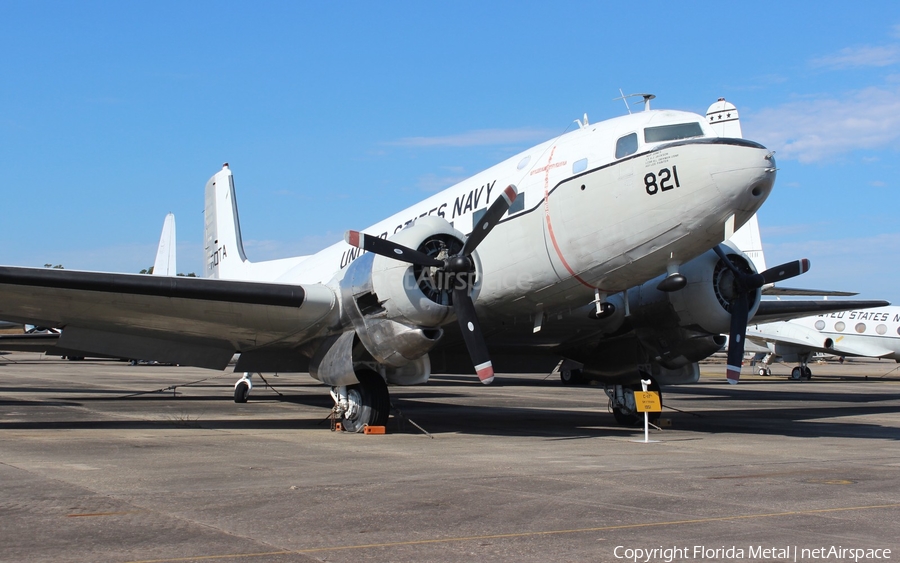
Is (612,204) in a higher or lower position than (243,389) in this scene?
higher

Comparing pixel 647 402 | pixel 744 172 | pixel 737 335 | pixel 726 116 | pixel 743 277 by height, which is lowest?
pixel 647 402

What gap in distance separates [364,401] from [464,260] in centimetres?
366

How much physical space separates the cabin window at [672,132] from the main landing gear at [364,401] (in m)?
6.36

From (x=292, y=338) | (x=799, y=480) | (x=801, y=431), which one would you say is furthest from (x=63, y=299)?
(x=801, y=431)

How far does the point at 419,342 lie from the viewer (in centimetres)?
1320

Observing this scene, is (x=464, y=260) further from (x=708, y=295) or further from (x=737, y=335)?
(x=737, y=335)

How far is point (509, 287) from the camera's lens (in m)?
13.4

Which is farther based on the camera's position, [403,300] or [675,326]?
[675,326]

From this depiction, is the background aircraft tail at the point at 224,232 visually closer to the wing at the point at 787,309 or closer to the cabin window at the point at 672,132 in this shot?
the wing at the point at 787,309

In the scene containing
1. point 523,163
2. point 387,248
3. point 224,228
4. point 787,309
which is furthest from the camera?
point 224,228

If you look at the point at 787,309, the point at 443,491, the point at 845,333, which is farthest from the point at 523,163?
the point at 845,333

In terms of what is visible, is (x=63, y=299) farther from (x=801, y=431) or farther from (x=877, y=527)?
(x=801, y=431)

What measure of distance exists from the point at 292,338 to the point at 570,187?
613cm

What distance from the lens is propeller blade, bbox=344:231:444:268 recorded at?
41.9 ft
